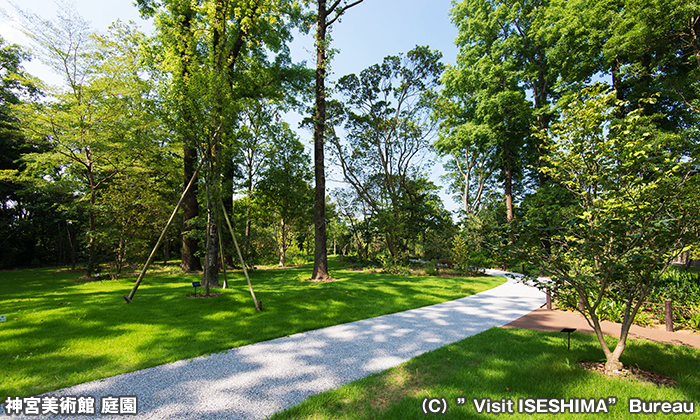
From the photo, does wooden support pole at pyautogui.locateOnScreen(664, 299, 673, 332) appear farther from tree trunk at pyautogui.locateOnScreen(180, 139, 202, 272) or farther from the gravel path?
tree trunk at pyautogui.locateOnScreen(180, 139, 202, 272)

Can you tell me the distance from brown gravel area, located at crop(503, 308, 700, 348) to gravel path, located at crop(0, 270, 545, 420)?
0.70 m

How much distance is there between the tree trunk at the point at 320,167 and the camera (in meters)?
10.4

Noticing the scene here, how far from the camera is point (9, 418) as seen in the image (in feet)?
7.60

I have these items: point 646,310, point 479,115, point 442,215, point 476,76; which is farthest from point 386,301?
point 476,76

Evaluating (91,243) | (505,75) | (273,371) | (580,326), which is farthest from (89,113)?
(505,75)

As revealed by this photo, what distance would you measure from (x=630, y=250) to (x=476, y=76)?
18370 millimetres

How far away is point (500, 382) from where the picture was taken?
294cm

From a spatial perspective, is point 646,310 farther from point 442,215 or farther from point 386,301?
point 442,215

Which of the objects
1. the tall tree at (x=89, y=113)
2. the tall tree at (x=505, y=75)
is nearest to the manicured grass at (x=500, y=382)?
the tall tree at (x=89, y=113)

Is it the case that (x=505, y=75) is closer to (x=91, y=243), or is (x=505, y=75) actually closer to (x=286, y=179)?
(x=286, y=179)

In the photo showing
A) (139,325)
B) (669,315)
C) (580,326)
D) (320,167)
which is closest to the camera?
(139,325)

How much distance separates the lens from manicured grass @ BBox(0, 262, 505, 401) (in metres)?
3.22

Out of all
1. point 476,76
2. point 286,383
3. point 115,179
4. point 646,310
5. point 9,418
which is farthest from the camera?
point 476,76

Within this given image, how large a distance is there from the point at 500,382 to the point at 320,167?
29.6 ft
